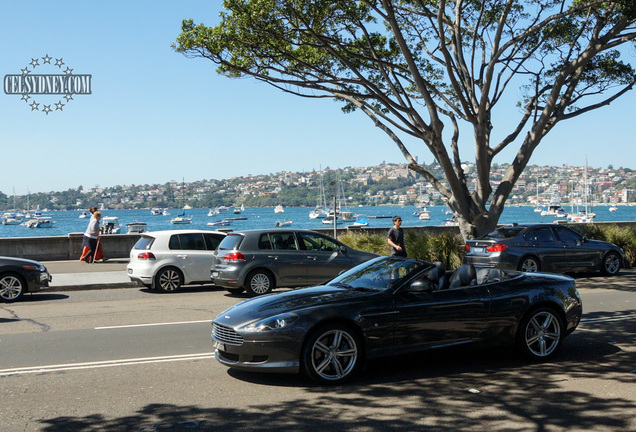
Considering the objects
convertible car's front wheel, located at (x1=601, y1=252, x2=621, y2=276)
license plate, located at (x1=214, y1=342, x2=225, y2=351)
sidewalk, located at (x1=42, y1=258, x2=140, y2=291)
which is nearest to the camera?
license plate, located at (x1=214, y1=342, x2=225, y2=351)

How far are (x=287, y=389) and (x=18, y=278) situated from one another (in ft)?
30.5

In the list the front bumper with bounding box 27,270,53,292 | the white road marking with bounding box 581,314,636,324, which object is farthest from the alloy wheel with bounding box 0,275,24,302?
the white road marking with bounding box 581,314,636,324

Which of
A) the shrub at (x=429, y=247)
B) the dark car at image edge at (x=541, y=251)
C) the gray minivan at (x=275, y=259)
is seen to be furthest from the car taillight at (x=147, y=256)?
the dark car at image edge at (x=541, y=251)

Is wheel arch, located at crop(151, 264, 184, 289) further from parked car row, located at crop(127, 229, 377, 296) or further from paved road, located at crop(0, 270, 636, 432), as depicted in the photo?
paved road, located at crop(0, 270, 636, 432)

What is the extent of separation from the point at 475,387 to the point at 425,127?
39.7 ft

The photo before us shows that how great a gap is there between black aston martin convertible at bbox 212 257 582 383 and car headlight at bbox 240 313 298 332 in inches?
0.4

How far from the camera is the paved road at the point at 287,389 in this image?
19.4 ft

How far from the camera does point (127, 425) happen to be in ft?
19.0

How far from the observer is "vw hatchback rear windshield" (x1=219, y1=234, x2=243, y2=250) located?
48.6ft

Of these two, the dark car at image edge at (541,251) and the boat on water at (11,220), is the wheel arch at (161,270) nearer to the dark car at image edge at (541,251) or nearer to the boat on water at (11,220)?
the dark car at image edge at (541,251)

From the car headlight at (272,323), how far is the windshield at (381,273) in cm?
124

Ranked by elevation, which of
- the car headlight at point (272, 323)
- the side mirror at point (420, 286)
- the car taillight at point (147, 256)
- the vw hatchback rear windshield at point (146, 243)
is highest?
the vw hatchback rear windshield at point (146, 243)

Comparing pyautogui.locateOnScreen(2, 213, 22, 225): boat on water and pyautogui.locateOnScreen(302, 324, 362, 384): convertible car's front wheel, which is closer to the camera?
pyautogui.locateOnScreen(302, 324, 362, 384): convertible car's front wheel

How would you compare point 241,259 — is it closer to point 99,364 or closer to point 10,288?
point 10,288
